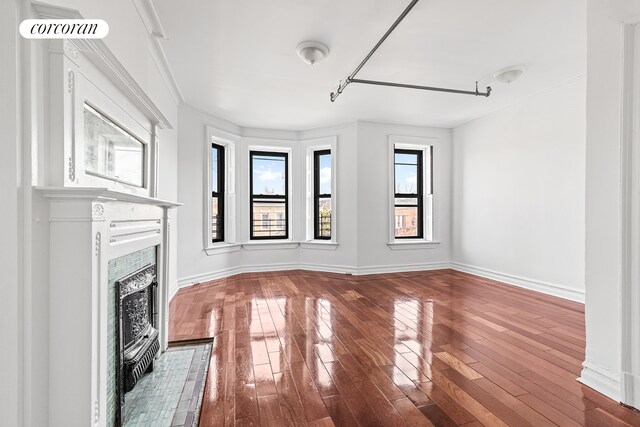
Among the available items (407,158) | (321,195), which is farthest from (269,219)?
(407,158)

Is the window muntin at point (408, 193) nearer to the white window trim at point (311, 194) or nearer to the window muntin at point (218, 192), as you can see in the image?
the white window trim at point (311, 194)

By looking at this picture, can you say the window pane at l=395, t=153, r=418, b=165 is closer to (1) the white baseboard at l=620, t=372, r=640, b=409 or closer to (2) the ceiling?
(2) the ceiling

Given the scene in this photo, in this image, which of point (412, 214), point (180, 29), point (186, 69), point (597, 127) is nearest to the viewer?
point (597, 127)

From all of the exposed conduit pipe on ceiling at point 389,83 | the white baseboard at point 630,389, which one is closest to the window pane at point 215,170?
the exposed conduit pipe on ceiling at point 389,83

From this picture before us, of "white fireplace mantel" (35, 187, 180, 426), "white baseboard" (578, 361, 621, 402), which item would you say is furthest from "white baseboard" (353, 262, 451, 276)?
"white fireplace mantel" (35, 187, 180, 426)

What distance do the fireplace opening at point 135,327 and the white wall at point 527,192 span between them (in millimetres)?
4602

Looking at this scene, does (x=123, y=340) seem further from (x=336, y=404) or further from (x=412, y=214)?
(x=412, y=214)

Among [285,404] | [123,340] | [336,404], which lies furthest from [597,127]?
[123,340]

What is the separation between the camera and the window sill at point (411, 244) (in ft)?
18.0

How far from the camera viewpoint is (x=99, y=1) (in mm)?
1604

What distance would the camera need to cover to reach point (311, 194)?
577 centimetres

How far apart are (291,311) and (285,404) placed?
5.42 feet

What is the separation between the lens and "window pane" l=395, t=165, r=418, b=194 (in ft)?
19.1

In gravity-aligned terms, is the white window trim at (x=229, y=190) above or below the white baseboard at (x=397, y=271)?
above
